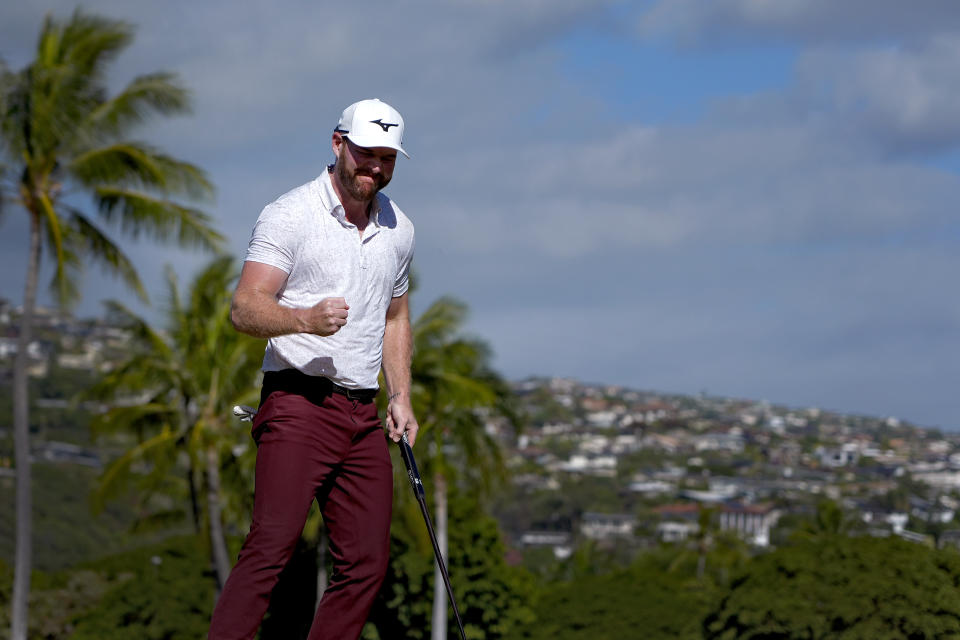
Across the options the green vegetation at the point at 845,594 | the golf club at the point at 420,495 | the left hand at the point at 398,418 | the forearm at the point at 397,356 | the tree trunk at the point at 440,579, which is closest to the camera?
the golf club at the point at 420,495

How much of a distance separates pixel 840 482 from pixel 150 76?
14254 cm

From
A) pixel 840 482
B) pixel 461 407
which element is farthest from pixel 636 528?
pixel 461 407

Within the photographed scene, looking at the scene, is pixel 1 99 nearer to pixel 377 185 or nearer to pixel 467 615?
pixel 377 185

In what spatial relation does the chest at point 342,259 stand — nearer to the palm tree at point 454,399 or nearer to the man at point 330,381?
the man at point 330,381

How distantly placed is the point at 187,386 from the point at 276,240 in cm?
2921

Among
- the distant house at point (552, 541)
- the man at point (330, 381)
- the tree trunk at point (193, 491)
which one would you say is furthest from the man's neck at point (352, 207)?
the distant house at point (552, 541)

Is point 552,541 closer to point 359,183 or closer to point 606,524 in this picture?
point 606,524

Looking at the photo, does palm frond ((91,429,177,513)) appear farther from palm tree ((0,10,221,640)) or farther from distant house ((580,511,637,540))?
distant house ((580,511,637,540))

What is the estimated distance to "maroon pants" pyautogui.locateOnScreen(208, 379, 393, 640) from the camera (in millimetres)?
4031

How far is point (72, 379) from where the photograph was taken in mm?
126688

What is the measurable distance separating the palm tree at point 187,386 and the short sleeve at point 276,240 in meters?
26.5

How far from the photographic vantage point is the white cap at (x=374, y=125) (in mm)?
4160

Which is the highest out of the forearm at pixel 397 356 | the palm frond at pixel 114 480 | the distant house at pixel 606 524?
the forearm at pixel 397 356

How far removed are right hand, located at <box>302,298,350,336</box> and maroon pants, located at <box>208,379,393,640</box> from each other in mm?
→ 433
